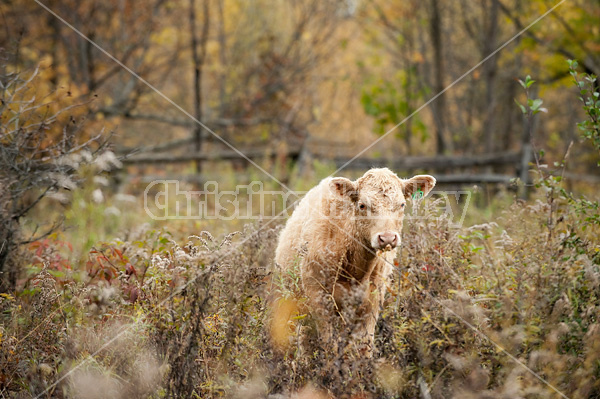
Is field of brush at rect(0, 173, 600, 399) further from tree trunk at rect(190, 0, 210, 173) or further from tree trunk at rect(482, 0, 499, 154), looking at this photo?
tree trunk at rect(482, 0, 499, 154)

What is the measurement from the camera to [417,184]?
5.16m

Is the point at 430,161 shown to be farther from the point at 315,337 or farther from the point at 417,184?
the point at 315,337

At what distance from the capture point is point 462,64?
1992 centimetres

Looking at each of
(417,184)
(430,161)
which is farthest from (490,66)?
(417,184)

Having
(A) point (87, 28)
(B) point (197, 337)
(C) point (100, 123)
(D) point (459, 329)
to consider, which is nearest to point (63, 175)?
(B) point (197, 337)

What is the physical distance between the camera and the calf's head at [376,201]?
4.48m

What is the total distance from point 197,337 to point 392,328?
1.30 m

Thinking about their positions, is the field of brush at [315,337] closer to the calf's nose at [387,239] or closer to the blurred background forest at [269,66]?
the calf's nose at [387,239]

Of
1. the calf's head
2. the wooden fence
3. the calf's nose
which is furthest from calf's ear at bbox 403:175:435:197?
the wooden fence

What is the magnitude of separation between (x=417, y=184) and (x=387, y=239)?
1180mm

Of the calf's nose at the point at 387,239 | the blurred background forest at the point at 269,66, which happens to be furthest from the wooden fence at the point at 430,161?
the calf's nose at the point at 387,239

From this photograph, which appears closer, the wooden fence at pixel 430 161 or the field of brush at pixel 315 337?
the field of brush at pixel 315 337

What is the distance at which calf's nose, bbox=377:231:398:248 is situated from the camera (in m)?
4.18

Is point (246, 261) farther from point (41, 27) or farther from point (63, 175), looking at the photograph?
point (41, 27)
